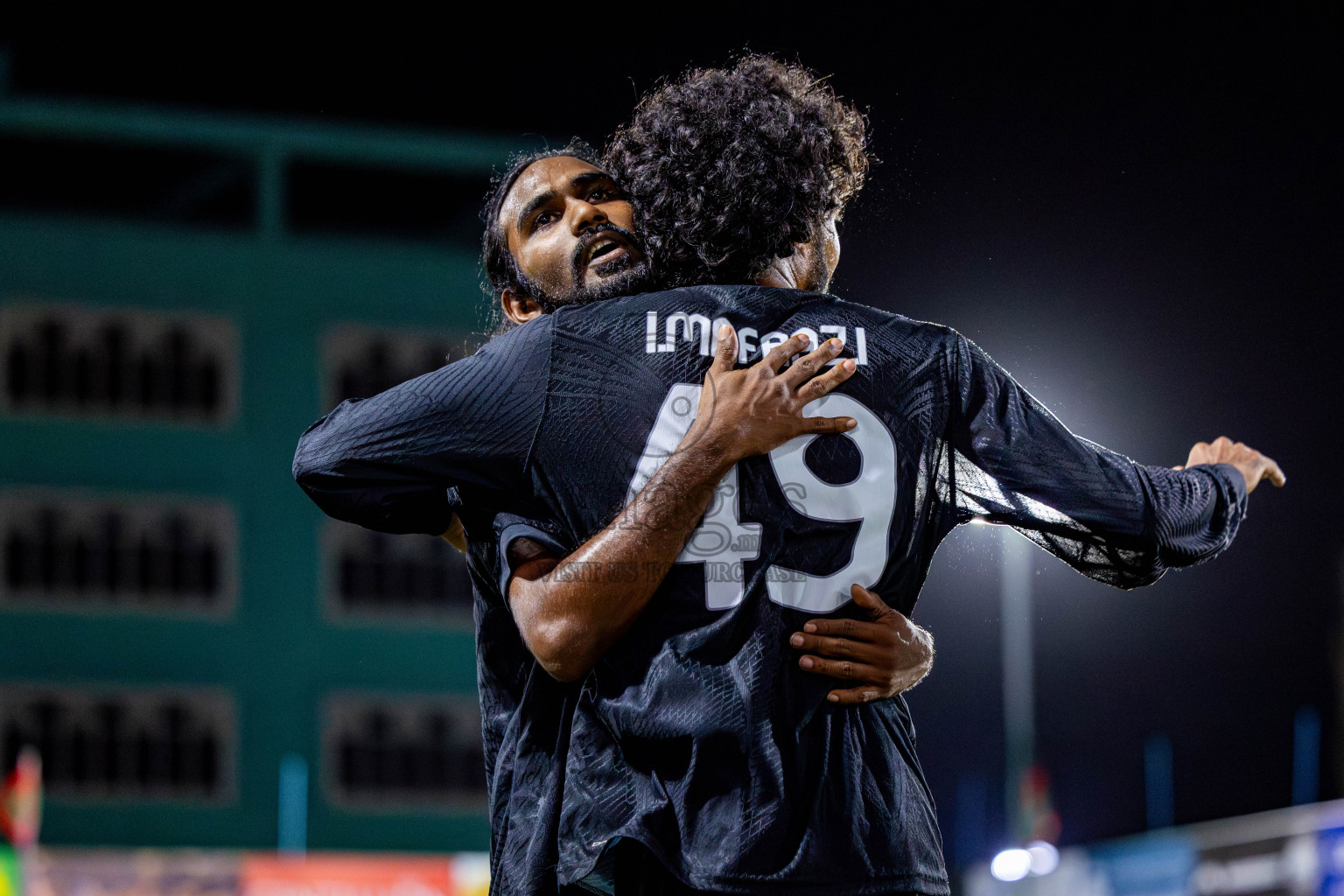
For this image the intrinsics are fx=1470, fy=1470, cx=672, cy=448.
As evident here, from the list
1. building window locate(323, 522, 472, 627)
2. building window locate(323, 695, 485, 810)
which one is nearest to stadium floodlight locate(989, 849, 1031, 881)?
building window locate(323, 695, 485, 810)

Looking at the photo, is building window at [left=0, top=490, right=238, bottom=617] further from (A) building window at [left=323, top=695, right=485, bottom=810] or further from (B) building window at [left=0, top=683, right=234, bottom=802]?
(A) building window at [left=323, top=695, right=485, bottom=810]

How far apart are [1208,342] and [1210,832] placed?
5.34 m

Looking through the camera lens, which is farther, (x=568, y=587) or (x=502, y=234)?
(x=502, y=234)

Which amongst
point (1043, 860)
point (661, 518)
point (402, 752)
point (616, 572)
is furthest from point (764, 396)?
point (402, 752)

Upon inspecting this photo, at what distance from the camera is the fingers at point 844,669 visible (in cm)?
226

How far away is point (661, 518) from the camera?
7.31ft

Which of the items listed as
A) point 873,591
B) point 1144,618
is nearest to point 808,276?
point 873,591

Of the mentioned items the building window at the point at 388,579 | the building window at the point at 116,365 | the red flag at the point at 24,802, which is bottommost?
the red flag at the point at 24,802

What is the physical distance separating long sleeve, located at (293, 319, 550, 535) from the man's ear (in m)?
0.78

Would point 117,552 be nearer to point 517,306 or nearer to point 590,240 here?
point 517,306

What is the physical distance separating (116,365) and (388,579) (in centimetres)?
620

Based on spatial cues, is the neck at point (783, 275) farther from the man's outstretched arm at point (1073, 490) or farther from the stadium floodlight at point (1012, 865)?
the stadium floodlight at point (1012, 865)

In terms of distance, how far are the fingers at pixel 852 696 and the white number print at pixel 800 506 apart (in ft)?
0.43

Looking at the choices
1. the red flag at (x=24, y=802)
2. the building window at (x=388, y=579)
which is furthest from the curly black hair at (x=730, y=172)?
the building window at (x=388, y=579)
